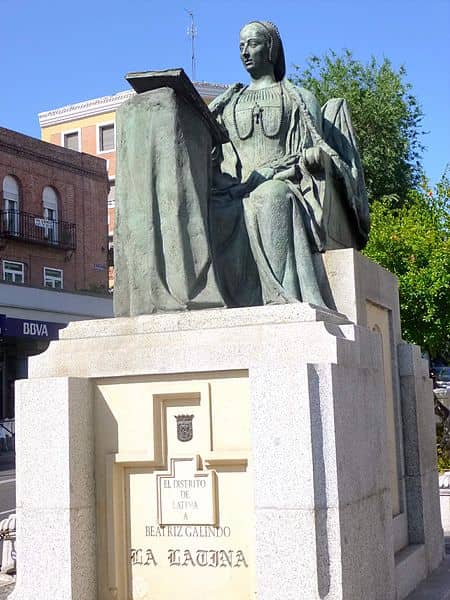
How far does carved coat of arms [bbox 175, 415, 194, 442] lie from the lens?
541 cm

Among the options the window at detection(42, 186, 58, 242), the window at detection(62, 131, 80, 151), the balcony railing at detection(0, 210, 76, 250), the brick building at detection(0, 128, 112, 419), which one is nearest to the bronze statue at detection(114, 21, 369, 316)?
the brick building at detection(0, 128, 112, 419)

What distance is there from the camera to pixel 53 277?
3603 cm

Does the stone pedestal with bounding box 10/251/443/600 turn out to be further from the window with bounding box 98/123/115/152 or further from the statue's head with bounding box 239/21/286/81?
the window with bounding box 98/123/115/152

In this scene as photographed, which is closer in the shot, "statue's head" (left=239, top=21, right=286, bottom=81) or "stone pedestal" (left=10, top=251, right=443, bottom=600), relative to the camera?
"stone pedestal" (left=10, top=251, right=443, bottom=600)

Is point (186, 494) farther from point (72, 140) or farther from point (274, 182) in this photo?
point (72, 140)

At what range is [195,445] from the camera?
539cm

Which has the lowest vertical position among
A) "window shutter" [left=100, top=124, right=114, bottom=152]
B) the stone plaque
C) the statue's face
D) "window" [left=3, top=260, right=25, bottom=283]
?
the stone plaque

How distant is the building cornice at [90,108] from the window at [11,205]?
12.3 metres

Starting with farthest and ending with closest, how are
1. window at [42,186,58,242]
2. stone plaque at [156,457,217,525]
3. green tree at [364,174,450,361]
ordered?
window at [42,186,58,242] < green tree at [364,174,450,361] < stone plaque at [156,457,217,525]

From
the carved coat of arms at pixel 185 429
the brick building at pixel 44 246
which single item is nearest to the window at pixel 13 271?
the brick building at pixel 44 246

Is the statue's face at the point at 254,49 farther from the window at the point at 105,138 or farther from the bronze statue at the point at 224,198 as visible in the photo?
the window at the point at 105,138

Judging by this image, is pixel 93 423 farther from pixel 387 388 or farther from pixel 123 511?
pixel 387 388

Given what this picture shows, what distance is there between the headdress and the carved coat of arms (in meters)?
3.16

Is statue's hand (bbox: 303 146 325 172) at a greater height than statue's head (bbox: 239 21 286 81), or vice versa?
statue's head (bbox: 239 21 286 81)
